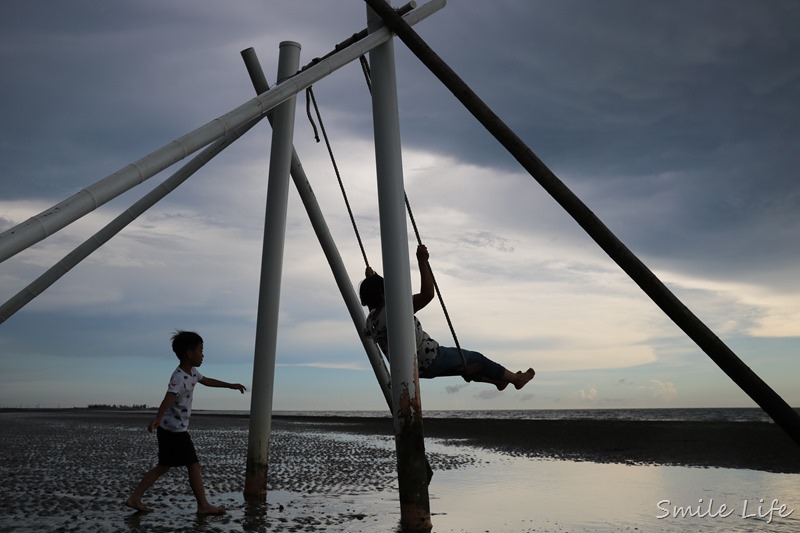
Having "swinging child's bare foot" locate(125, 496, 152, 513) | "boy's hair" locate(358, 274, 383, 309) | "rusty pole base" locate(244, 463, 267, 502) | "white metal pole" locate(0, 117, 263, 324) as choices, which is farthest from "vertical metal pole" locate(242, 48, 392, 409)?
"swinging child's bare foot" locate(125, 496, 152, 513)

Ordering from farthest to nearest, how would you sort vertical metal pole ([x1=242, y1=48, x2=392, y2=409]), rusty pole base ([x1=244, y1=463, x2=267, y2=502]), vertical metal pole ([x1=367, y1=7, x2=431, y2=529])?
vertical metal pole ([x1=242, y1=48, x2=392, y2=409]), rusty pole base ([x1=244, y1=463, x2=267, y2=502]), vertical metal pole ([x1=367, y1=7, x2=431, y2=529])

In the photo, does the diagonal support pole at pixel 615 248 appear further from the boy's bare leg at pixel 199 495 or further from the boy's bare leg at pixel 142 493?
the boy's bare leg at pixel 142 493

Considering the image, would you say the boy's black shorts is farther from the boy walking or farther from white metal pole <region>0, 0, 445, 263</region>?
white metal pole <region>0, 0, 445, 263</region>

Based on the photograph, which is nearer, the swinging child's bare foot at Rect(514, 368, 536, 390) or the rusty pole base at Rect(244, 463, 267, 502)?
the swinging child's bare foot at Rect(514, 368, 536, 390)

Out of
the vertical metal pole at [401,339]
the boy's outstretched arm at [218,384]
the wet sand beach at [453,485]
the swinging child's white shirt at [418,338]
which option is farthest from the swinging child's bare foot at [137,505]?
the swinging child's white shirt at [418,338]

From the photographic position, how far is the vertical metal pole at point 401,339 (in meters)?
6.75

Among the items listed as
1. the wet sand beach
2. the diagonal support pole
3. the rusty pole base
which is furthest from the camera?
the rusty pole base

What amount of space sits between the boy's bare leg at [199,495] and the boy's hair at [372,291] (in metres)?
2.49

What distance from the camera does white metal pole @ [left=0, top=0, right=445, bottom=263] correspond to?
4.75m

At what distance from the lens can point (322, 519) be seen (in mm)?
7207

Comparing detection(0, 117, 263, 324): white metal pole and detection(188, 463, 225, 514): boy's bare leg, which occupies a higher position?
detection(0, 117, 263, 324): white metal pole

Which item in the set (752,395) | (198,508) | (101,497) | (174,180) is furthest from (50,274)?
(752,395)

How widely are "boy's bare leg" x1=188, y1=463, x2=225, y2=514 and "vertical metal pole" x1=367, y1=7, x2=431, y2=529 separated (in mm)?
1984

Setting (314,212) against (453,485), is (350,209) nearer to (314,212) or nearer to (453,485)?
(314,212)
